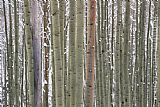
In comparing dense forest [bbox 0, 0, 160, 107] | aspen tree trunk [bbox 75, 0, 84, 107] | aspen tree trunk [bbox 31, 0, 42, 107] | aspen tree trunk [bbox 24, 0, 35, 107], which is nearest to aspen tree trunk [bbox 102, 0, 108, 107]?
dense forest [bbox 0, 0, 160, 107]

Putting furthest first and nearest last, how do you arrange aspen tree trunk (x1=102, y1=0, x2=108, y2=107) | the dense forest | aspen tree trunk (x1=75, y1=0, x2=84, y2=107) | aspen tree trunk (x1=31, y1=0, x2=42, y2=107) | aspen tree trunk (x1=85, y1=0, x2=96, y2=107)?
aspen tree trunk (x1=102, y1=0, x2=108, y2=107) < the dense forest < aspen tree trunk (x1=31, y1=0, x2=42, y2=107) < aspen tree trunk (x1=85, y1=0, x2=96, y2=107) < aspen tree trunk (x1=75, y1=0, x2=84, y2=107)

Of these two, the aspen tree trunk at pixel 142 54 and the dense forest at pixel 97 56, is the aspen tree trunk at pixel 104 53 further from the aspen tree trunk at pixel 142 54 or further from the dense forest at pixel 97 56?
the aspen tree trunk at pixel 142 54

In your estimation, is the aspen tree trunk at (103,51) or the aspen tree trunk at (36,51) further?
the aspen tree trunk at (103,51)

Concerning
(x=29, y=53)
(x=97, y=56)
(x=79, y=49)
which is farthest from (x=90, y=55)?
(x=97, y=56)

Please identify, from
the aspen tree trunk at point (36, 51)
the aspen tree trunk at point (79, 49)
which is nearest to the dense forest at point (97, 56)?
the aspen tree trunk at point (36, 51)

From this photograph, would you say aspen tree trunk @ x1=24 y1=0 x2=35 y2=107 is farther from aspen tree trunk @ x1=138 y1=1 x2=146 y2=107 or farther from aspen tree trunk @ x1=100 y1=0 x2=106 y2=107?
aspen tree trunk @ x1=138 y1=1 x2=146 y2=107

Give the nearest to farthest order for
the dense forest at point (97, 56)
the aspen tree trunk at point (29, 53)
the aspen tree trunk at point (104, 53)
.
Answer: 1. the aspen tree trunk at point (29, 53)
2. the dense forest at point (97, 56)
3. the aspen tree trunk at point (104, 53)

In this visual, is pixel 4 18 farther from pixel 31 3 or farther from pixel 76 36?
pixel 76 36

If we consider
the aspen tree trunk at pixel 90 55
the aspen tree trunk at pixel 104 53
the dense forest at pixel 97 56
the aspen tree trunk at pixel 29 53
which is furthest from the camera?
the aspen tree trunk at pixel 104 53

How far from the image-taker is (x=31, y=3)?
2.89 m

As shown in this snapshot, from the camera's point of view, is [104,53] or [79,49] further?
[104,53]

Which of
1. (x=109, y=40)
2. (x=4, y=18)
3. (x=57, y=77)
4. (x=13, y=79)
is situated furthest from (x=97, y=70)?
(x=57, y=77)

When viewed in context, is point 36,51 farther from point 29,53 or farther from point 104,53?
point 104,53

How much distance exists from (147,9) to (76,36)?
13.2 ft
